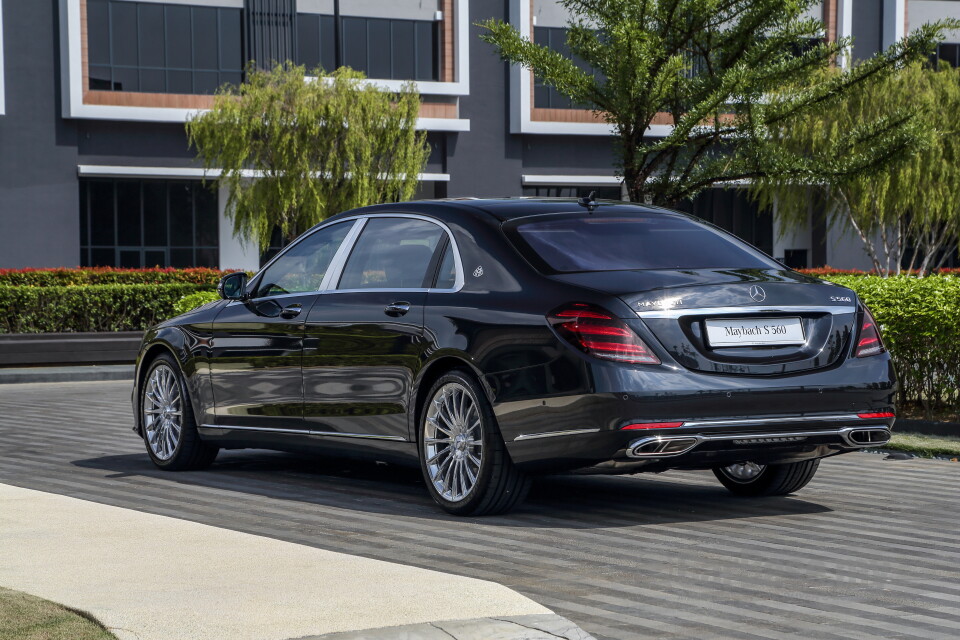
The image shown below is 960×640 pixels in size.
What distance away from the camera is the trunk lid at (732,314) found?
7410mm

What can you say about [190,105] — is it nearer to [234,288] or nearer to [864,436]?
[234,288]

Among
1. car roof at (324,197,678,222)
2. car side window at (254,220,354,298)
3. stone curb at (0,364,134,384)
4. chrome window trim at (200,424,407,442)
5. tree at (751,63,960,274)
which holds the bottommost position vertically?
stone curb at (0,364,134,384)

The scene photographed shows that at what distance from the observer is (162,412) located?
10.5 m

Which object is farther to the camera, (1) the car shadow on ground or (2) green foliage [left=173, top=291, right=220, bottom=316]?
(2) green foliage [left=173, top=291, right=220, bottom=316]

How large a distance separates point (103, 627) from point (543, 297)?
3.17 metres

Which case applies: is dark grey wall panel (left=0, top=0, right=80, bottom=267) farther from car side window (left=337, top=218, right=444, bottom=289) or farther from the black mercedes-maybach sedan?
car side window (left=337, top=218, right=444, bottom=289)

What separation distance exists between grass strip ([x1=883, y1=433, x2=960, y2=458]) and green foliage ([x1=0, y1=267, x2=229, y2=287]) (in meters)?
18.8

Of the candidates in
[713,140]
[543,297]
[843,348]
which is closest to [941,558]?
[843,348]

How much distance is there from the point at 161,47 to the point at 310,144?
1092cm

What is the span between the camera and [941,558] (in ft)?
22.4

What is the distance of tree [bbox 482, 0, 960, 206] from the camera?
1588 cm

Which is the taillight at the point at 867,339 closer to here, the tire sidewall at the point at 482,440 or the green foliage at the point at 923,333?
the tire sidewall at the point at 482,440

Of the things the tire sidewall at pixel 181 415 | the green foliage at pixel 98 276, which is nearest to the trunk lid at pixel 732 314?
the tire sidewall at pixel 181 415

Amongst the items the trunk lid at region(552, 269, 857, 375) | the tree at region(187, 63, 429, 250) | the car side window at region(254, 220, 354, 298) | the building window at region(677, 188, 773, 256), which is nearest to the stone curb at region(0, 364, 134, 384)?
the car side window at region(254, 220, 354, 298)
